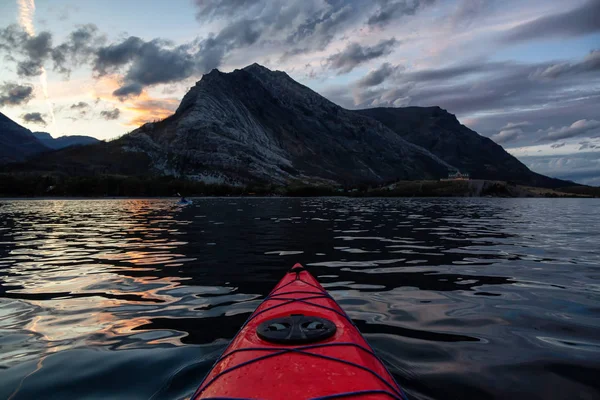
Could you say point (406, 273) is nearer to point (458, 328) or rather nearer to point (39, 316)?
point (458, 328)

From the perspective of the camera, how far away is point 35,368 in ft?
18.9

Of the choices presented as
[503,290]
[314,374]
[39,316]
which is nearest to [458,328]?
[503,290]

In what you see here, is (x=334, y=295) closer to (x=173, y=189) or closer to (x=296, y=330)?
(x=296, y=330)

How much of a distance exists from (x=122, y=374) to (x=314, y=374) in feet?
11.4

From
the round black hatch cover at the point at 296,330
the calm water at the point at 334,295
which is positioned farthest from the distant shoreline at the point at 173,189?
the round black hatch cover at the point at 296,330

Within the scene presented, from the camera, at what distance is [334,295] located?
9.67 m

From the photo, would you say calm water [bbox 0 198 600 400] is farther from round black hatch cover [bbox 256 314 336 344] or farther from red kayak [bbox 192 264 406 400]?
round black hatch cover [bbox 256 314 336 344]

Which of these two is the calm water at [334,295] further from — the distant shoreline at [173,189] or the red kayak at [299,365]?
the distant shoreline at [173,189]

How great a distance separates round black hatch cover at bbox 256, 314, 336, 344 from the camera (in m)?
4.50

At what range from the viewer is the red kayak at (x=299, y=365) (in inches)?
135

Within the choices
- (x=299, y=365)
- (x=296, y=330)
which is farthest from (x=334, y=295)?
(x=299, y=365)

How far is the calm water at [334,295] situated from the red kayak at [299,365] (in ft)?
4.05

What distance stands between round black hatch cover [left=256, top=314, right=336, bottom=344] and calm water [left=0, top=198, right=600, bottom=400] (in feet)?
4.76

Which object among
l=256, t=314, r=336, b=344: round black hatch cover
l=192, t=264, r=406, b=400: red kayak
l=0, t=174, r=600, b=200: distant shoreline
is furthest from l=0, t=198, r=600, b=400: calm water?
l=0, t=174, r=600, b=200: distant shoreline
